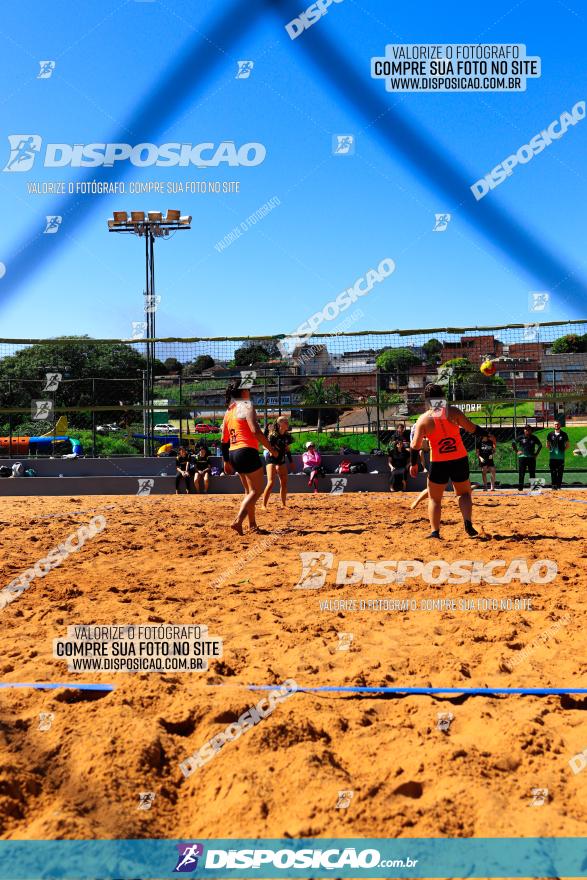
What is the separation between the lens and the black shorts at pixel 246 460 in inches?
336

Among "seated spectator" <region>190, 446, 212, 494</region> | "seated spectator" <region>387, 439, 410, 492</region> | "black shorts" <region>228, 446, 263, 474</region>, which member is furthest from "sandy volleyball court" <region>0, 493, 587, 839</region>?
"seated spectator" <region>190, 446, 212, 494</region>

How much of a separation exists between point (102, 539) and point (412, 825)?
646 centimetres

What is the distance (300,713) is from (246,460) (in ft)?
17.5

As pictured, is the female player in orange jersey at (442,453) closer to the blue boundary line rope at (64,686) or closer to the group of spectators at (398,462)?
the blue boundary line rope at (64,686)

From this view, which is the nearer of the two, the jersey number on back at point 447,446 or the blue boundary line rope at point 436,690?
the blue boundary line rope at point 436,690

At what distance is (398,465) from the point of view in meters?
15.2

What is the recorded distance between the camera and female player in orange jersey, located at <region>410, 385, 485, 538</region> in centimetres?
786

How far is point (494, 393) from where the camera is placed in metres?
16.8

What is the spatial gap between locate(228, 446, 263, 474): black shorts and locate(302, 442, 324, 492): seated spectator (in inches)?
269

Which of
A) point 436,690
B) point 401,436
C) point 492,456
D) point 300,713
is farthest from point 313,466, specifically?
point 300,713

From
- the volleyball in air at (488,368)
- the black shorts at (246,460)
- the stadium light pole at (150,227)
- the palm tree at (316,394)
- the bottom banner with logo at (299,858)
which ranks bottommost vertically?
the bottom banner with logo at (299,858)

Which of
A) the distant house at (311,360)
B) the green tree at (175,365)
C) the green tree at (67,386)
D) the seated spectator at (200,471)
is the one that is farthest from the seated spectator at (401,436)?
the green tree at (67,386)

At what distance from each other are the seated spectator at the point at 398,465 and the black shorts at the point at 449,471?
7174mm

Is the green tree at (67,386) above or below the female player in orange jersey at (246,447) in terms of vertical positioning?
above
